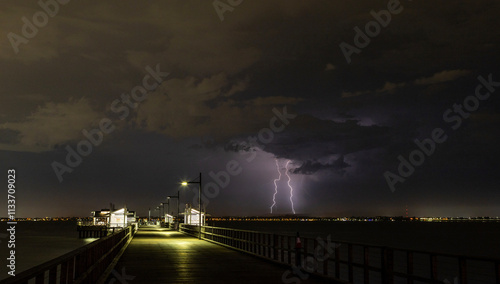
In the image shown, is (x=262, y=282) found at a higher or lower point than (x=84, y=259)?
lower

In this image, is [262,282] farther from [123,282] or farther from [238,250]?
[238,250]

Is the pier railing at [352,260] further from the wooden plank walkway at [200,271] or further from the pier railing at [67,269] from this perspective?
the pier railing at [67,269]

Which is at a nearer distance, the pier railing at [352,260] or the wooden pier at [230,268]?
the wooden pier at [230,268]

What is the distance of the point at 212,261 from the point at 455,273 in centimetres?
3533

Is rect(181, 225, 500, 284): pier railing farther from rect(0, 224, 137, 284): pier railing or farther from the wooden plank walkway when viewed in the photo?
rect(0, 224, 137, 284): pier railing

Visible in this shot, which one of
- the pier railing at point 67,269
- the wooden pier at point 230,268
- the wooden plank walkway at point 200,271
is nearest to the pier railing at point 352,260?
the wooden pier at point 230,268

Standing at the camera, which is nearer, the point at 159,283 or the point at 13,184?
the point at 159,283

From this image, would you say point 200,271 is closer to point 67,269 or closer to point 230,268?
point 230,268

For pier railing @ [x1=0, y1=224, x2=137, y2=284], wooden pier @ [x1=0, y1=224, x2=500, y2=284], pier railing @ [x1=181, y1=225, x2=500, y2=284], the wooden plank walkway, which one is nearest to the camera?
pier railing @ [x1=0, y1=224, x2=137, y2=284]

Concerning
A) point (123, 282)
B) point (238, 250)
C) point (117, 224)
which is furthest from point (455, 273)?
point (117, 224)

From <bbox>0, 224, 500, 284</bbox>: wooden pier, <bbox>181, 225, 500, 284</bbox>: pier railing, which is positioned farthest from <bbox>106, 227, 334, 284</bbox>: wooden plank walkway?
<bbox>181, 225, 500, 284</bbox>: pier railing

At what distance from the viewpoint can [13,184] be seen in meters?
21.4

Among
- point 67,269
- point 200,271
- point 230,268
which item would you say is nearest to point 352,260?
point 230,268

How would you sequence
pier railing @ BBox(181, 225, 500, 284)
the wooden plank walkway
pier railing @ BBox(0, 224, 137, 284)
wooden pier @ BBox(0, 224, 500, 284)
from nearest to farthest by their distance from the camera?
pier railing @ BBox(0, 224, 137, 284)
wooden pier @ BBox(0, 224, 500, 284)
pier railing @ BBox(181, 225, 500, 284)
the wooden plank walkway
